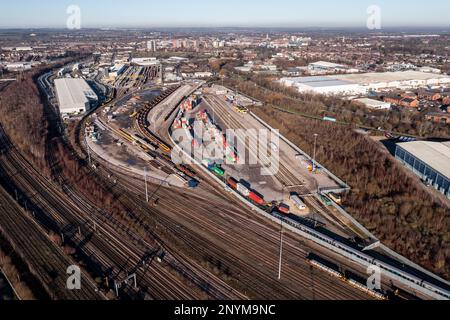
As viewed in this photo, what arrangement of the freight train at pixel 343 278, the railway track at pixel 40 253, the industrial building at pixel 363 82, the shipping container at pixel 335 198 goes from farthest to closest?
the industrial building at pixel 363 82 → the shipping container at pixel 335 198 → the railway track at pixel 40 253 → the freight train at pixel 343 278

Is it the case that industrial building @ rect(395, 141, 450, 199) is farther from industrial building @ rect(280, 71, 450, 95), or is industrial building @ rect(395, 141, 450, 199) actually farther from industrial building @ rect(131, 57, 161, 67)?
industrial building @ rect(131, 57, 161, 67)

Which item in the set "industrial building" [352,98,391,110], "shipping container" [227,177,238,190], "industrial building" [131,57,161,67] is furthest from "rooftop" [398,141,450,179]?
"industrial building" [131,57,161,67]

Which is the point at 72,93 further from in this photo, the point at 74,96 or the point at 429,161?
the point at 429,161

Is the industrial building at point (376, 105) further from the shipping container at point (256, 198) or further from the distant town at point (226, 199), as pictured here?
the shipping container at point (256, 198)

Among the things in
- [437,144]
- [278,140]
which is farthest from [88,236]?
[437,144]

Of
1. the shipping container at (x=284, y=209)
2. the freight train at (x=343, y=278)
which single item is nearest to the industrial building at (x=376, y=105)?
the shipping container at (x=284, y=209)
